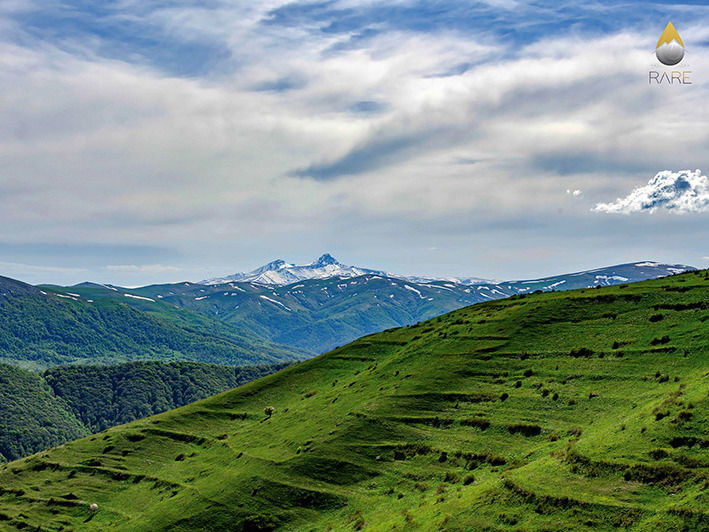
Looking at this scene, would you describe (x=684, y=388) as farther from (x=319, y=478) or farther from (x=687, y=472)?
(x=319, y=478)

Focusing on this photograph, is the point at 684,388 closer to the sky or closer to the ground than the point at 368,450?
closer to the sky

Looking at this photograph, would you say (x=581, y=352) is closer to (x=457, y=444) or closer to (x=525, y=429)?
(x=525, y=429)

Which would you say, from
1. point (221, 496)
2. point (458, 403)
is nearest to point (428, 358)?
point (458, 403)

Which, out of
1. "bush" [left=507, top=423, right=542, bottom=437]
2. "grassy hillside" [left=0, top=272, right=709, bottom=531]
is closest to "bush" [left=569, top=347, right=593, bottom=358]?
"grassy hillside" [left=0, top=272, right=709, bottom=531]

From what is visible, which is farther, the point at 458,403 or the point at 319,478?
the point at 458,403

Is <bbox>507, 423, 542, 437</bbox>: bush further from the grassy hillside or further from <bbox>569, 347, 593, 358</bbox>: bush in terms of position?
<bbox>569, 347, 593, 358</bbox>: bush

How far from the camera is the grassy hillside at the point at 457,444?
30406mm

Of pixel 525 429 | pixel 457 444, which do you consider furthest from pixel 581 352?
pixel 457 444

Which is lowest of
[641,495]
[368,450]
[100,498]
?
[100,498]

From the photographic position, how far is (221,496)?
5219 centimetres

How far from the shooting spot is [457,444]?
46812 millimetres

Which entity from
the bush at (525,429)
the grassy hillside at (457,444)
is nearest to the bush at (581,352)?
the grassy hillside at (457,444)

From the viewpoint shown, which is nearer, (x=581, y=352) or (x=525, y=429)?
(x=525, y=429)

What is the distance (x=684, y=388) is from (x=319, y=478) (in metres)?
34.1
